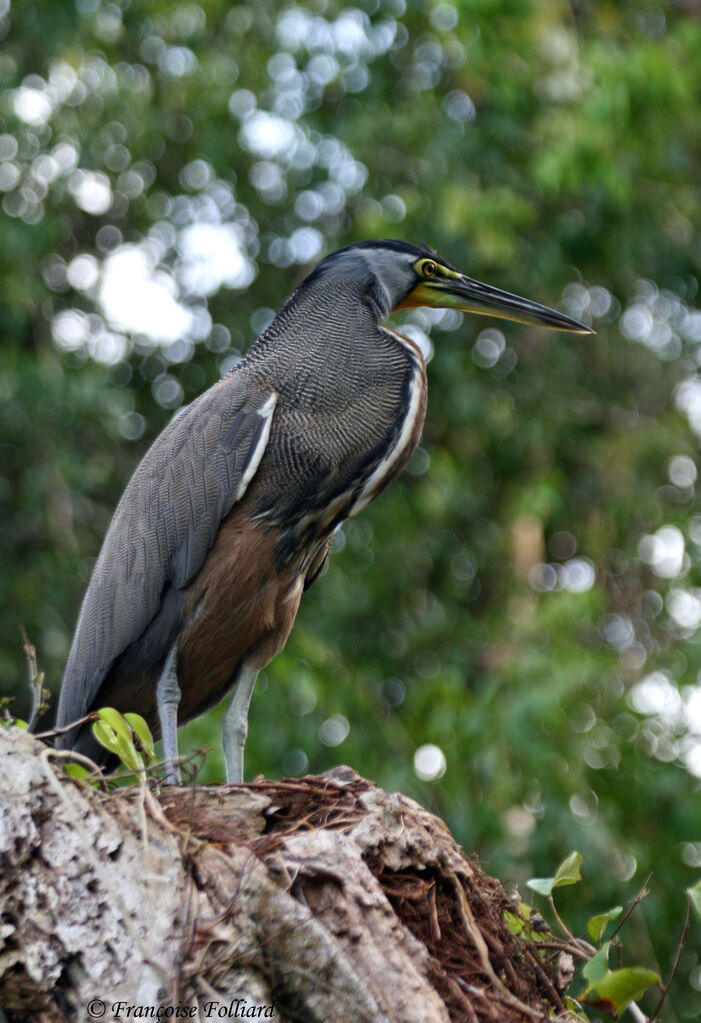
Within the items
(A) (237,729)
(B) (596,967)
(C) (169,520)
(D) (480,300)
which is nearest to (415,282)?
(D) (480,300)

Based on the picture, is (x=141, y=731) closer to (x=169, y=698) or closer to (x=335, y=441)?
(x=169, y=698)

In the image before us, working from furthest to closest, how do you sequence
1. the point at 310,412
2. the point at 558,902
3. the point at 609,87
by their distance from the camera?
the point at 609,87, the point at 558,902, the point at 310,412

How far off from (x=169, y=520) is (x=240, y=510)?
0.23 meters

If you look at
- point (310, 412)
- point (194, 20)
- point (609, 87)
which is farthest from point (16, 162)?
point (310, 412)

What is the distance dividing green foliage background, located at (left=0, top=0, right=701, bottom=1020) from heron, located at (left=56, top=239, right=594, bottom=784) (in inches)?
61.8

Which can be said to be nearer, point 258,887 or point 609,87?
point 258,887

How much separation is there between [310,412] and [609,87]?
3.15 metres

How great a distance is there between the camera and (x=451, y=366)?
7.38 metres

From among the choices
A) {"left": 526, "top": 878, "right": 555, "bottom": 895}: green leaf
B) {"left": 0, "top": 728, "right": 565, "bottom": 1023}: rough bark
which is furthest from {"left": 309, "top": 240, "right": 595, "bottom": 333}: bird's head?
{"left": 0, "top": 728, "right": 565, "bottom": 1023}: rough bark

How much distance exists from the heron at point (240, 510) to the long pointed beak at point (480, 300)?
0.11 m

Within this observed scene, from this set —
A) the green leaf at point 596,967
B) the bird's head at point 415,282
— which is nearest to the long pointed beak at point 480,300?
the bird's head at point 415,282

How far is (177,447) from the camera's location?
3.71 m

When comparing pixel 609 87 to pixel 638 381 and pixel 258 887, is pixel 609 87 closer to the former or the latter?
pixel 638 381

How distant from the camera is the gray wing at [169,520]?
350 centimetres
